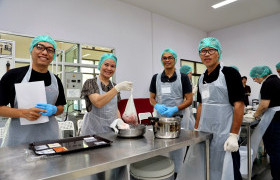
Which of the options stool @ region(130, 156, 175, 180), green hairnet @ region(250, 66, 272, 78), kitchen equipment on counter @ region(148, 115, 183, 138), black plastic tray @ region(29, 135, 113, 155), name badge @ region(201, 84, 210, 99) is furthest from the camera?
green hairnet @ region(250, 66, 272, 78)

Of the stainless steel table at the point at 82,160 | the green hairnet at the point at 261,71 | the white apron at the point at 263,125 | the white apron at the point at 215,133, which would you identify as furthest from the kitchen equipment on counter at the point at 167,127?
the green hairnet at the point at 261,71

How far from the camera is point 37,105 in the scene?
1233 millimetres

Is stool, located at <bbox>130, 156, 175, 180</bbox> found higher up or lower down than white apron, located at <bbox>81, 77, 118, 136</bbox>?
lower down

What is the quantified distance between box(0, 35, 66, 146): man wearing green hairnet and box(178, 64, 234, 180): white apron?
109 cm

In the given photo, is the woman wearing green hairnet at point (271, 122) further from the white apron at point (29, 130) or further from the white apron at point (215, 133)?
the white apron at point (29, 130)

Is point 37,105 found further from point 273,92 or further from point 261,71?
point 261,71

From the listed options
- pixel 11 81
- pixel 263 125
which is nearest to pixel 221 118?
pixel 263 125

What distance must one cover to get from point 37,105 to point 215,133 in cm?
132

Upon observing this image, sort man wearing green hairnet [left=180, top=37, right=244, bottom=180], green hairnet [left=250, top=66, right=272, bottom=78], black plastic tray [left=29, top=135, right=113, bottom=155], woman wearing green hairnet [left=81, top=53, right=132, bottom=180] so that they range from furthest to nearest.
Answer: green hairnet [left=250, top=66, right=272, bottom=78], woman wearing green hairnet [left=81, top=53, right=132, bottom=180], man wearing green hairnet [left=180, top=37, right=244, bottom=180], black plastic tray [left=29, top=135, right=113, bottom=155]

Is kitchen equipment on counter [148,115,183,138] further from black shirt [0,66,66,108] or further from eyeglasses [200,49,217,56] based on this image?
black shirt [0,66,66,108]

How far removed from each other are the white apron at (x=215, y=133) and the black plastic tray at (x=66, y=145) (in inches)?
29.0

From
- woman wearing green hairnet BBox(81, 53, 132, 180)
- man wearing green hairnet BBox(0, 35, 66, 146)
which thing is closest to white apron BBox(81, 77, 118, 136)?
woman wearing green hairnet BBox(81, 53, 132, 180)

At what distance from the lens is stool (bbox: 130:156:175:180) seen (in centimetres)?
115

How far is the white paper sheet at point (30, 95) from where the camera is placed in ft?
4.01
